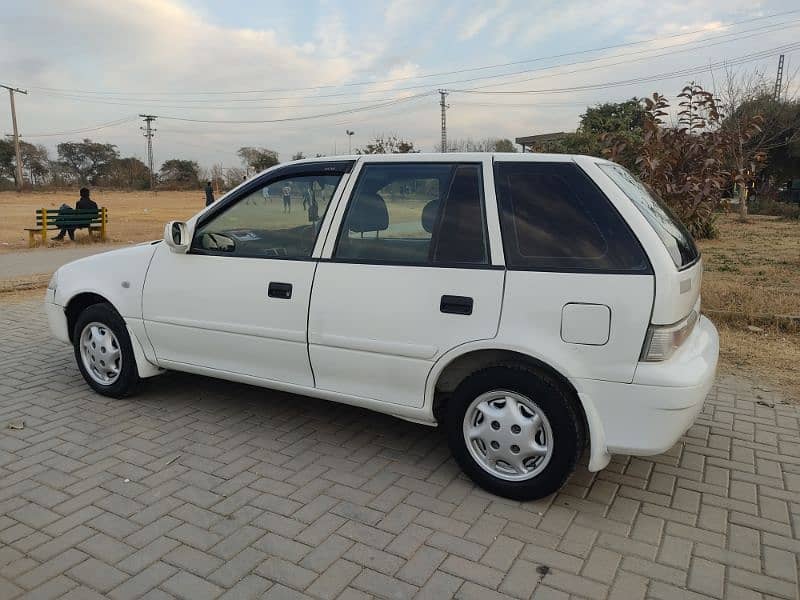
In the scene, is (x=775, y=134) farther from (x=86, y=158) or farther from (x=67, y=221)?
(x=86, y=158)

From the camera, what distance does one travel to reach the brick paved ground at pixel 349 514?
261 cm

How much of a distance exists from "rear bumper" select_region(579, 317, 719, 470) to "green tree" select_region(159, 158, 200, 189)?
267 ft

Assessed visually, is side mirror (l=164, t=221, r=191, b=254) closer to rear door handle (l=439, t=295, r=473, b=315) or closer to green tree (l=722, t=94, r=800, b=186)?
rear door handle (l=439, t=295, r=473, b=315)

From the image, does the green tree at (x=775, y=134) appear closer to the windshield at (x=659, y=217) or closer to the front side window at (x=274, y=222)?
the windshield at (x=659, y=217)

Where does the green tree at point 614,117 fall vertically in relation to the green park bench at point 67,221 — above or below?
above

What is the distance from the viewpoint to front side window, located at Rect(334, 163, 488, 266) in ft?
10.9

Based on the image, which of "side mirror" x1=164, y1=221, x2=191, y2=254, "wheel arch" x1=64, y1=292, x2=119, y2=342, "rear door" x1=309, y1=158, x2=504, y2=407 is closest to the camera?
"rear door" x1=309, y1=158, x2=504, y2=407

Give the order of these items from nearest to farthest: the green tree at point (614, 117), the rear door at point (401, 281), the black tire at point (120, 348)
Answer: the rear door at point (401, 281)
the black tire at point (120, 348)
the green tree at point (614, 117)

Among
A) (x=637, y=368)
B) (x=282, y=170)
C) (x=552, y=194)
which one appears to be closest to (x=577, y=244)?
(x=552, y=194)

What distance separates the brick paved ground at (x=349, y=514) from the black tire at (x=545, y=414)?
105 millimetres

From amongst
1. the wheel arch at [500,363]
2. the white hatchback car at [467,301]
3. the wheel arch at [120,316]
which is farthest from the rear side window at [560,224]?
the wheel arch at [120,316]

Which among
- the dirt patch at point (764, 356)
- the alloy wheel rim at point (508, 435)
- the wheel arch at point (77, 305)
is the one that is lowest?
the dirt patch at point (764, 356)

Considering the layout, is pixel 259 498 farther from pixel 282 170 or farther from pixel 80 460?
pixel 282 170

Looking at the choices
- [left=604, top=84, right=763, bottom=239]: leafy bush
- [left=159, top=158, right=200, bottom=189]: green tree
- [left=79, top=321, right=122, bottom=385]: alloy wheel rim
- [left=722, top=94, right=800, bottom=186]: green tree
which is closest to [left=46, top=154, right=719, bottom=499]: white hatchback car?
[left=79, top=321, right=122, bottom=385]: alloy wheel rim
